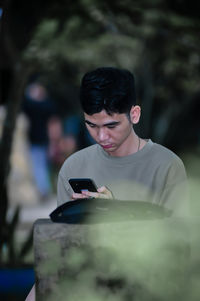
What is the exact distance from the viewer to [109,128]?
2416 mm

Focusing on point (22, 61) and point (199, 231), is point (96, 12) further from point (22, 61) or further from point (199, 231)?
point (199, 231)

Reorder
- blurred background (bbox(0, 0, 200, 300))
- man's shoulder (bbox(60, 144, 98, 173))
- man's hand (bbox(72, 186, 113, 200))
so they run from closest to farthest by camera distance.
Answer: man's hand (bbox(72, 186, 113, 200)), man's shoulder (bbox(60, 144, 98, 173)), blurred background (bbox(0, 0, 200, 300))

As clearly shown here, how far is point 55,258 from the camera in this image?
1869 mm

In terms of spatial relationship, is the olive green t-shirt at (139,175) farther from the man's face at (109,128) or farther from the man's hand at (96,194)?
the man's hand at (96,194)

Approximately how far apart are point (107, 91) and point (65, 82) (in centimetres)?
1646

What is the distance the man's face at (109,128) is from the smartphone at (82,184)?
203 mm

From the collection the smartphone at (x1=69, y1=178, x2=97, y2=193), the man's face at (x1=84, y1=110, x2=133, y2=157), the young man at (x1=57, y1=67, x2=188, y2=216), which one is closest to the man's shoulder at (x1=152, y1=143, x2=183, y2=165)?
the young man at (x1=57, y1=67, x2=188, y2=216)

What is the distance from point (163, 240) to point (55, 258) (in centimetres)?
37

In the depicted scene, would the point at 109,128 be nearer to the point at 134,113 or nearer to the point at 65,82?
the point at 134,113

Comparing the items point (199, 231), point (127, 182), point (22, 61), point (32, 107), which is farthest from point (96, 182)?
point (32, 107)

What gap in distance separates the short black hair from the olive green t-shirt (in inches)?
9.9

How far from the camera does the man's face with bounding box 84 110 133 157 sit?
239 centimetres

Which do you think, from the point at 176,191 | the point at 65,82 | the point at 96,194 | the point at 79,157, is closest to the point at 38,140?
the point at 65,82

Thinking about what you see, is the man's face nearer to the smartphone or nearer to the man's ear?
the man's ear
